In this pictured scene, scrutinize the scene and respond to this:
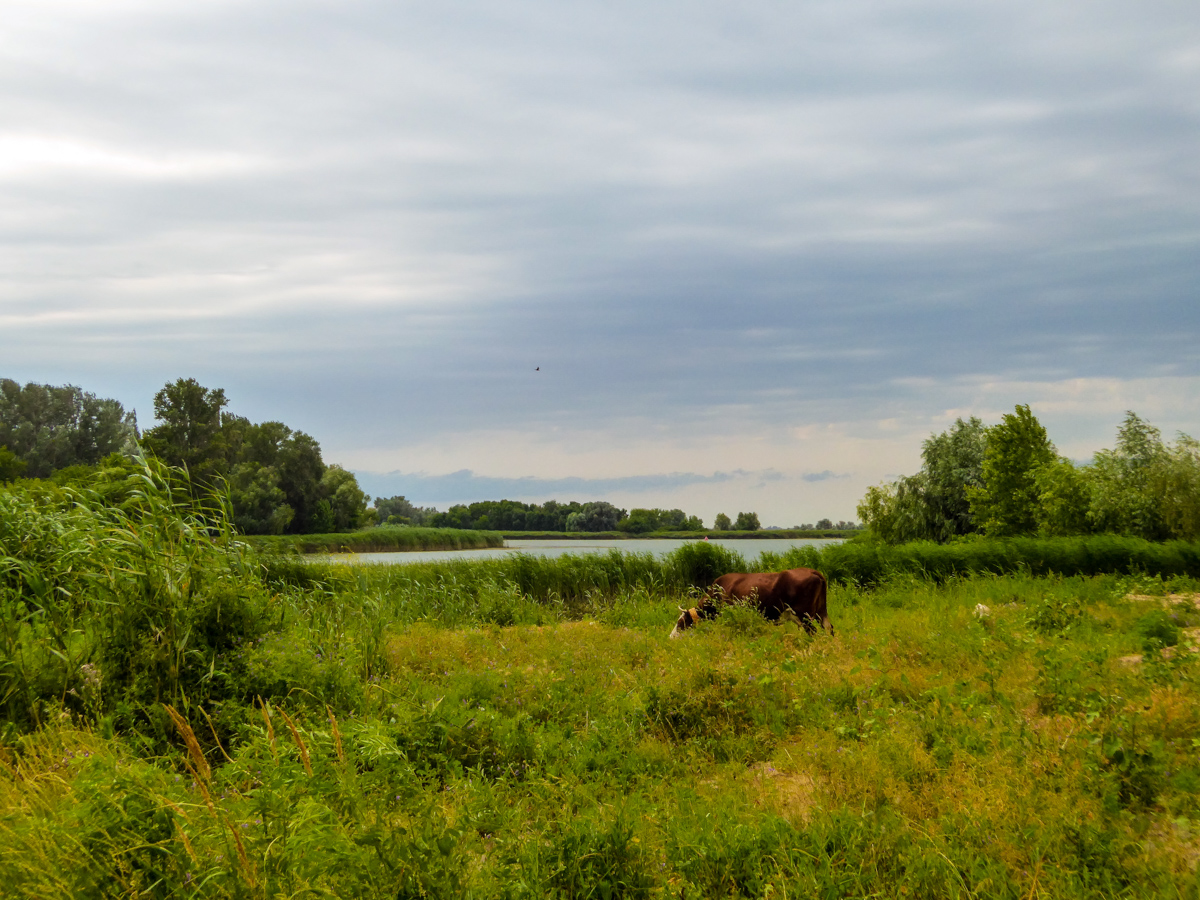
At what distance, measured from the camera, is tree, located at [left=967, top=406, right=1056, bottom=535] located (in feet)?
92.8

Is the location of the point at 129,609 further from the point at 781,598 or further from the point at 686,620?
the point at 781,598

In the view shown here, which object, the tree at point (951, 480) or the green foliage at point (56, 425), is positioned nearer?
the tree at point (951, 480)

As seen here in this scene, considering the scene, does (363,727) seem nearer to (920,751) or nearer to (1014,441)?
(920,751)

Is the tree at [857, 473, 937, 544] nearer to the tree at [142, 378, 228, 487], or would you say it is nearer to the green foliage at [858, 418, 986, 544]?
the green foliage at [858, 418, 986, 544]

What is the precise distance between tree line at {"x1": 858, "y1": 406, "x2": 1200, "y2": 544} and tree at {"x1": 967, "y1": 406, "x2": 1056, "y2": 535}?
0.12ft

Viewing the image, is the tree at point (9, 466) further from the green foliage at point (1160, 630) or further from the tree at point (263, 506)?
the green foliage at point (1160, 630)

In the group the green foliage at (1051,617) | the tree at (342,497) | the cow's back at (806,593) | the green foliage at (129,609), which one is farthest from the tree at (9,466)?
the green foliage at (1051,617)

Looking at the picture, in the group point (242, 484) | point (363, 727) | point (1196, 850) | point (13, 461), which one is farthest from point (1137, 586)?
point (13, 461)

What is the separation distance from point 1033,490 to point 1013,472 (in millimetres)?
1148

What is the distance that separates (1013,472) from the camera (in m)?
29.1

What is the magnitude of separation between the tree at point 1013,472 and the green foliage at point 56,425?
1693 inches

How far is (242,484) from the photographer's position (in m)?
35.6

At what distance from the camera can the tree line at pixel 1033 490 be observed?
69.0ft

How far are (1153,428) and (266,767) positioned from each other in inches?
1143
